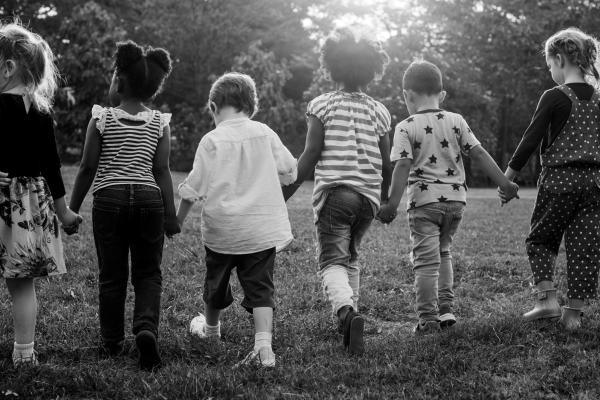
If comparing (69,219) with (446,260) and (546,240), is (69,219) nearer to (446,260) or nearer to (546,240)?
(446,260)

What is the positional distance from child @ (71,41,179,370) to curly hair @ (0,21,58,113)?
0.31 meters

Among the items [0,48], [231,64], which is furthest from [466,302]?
[231,64]

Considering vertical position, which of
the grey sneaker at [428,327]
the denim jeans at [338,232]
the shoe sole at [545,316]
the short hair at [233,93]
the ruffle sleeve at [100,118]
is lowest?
the grey sneaker at [428,327]

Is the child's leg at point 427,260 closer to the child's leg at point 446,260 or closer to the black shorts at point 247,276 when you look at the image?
the child's leg at point 446,260

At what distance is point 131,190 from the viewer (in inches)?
134

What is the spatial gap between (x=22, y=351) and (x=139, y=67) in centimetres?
161

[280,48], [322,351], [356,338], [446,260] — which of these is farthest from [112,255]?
[280,48]

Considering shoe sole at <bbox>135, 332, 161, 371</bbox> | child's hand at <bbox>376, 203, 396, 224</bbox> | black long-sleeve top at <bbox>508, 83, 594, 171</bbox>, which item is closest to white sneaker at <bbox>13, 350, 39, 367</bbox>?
shoe sole at <bbox>135, 332, 161, 371</bbox>

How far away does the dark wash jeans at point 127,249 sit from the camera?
134 inches

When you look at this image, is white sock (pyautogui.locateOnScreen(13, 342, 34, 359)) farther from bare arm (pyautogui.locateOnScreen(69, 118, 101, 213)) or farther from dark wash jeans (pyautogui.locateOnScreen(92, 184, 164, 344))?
bare arm (pyautogui.locateOnScreen(69, 118, 101, 213))

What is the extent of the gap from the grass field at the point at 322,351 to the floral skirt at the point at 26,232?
0.50 meters

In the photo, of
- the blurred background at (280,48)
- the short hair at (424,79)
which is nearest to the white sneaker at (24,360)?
the short hair at (424,79)

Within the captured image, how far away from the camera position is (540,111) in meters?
4.17

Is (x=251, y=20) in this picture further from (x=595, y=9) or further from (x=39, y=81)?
(x=39, y=81)
